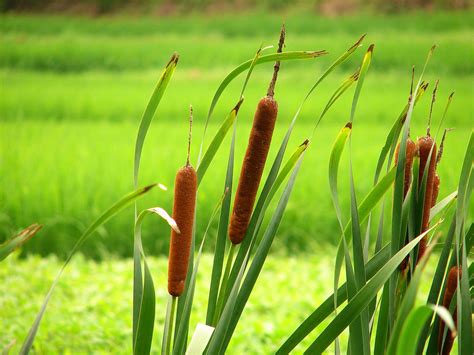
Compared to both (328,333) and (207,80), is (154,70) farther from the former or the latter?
(328,333)

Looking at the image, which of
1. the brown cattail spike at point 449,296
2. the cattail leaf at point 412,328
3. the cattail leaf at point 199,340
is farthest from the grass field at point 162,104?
the cattail leaf at point 412,328

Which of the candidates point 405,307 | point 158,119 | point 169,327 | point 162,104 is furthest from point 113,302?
point 162,104

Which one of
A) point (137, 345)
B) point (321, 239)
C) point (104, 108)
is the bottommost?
point (321, 239)

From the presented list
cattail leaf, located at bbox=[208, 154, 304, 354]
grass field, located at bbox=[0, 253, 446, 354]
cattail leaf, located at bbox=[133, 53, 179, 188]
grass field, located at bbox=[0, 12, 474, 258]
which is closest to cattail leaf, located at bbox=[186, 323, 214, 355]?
cattail leaf, located at bbox=[208, 154, 304, 354]

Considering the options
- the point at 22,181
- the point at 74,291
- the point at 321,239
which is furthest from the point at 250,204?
the point at 22,181

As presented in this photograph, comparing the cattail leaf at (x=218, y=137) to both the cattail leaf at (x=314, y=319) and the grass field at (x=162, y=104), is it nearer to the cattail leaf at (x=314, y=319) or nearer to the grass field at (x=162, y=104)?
the cattail leaf at (x=314, y=319)

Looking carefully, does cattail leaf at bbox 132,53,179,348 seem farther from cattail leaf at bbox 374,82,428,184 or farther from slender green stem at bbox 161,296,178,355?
cattail leaf at bbox 374,82,428,184
